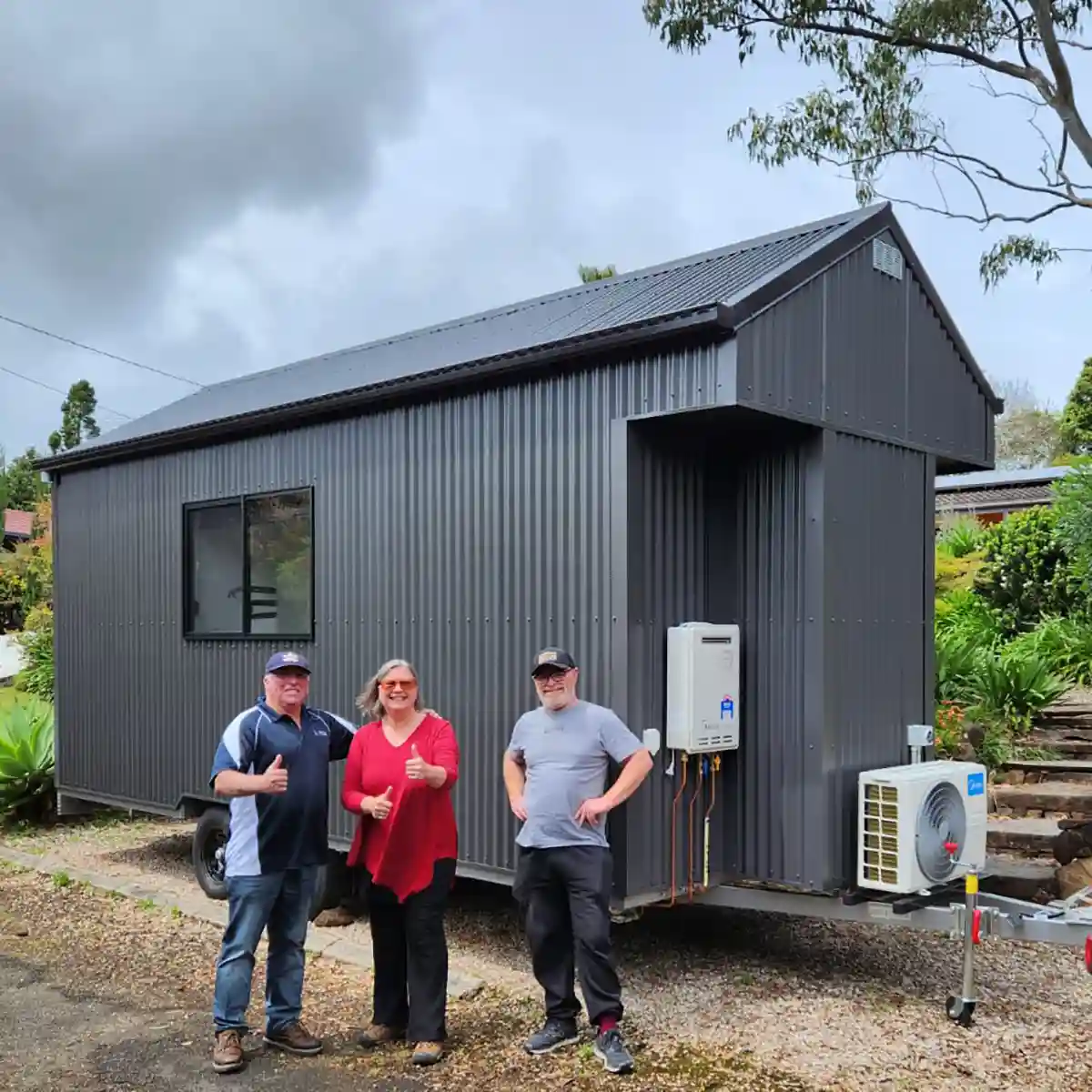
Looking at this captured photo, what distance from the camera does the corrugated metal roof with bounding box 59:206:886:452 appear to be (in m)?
5.79

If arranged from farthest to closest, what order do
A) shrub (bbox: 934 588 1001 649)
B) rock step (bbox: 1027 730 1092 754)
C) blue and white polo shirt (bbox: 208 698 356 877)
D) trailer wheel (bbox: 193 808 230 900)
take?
shrub (bbox: 934 588 1001 649), rock step (bbox: 1027 730 1092 754), trailer wheel (bbox: 193 808 230 900), blue and white polo shirt (bbox: 208 698 356 877)

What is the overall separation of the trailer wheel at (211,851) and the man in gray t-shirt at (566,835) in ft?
10.2

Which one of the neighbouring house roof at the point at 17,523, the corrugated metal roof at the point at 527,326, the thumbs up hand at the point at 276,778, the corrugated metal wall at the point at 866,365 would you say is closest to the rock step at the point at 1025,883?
the corrugated metal wall at the point at 866,365

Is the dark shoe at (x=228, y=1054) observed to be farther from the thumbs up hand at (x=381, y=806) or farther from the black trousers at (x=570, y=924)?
the black trousers at (x=570, y=924)

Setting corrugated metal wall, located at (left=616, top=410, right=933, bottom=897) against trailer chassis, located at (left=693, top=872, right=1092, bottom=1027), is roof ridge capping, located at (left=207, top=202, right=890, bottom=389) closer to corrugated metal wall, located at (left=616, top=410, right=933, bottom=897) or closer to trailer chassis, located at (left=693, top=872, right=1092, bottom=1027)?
corrugated metal wall, located at (left=616, top=410, right=933, bottom=897)

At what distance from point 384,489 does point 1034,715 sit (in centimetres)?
583

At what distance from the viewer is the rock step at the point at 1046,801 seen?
799 centimetres

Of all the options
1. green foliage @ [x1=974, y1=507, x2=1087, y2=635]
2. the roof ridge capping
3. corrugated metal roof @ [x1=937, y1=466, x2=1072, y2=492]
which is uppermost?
the roof ridge capping

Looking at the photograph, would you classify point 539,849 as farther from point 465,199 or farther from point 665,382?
point 465,199

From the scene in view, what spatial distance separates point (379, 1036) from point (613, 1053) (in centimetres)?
95

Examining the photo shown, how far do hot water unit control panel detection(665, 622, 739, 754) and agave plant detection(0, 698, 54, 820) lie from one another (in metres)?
6.49

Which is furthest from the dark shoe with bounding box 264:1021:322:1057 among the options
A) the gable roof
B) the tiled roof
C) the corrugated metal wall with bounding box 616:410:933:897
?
the tiled roof

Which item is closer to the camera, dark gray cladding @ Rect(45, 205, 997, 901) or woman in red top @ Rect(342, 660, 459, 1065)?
woman in red top @ Rect(342, 660, 459, 1065)

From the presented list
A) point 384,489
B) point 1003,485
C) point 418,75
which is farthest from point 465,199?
point 384,489
